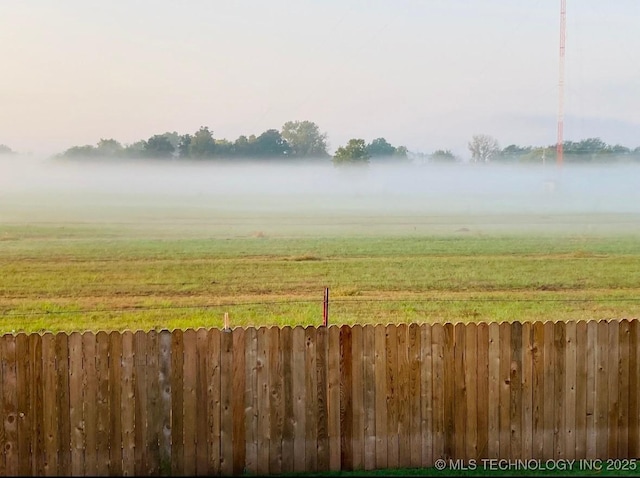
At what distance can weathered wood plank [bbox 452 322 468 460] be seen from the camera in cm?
544

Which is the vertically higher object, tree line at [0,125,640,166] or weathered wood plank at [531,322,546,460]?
tree line at [0,125,640,166]

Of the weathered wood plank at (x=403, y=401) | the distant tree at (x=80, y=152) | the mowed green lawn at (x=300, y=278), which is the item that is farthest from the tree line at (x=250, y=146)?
the weathered wood plank at (x=403, y=401)

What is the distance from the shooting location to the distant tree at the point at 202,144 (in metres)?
9.35

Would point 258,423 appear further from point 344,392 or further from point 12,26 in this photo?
point 12,26

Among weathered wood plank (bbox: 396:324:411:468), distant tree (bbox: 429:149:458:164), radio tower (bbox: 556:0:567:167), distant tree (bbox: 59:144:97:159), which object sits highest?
radio tower (bbox: 556:0:567:167)

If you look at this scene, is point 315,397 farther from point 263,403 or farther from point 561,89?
point 561,89

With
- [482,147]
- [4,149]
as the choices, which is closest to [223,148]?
[4,149]

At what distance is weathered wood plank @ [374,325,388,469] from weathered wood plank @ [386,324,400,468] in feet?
0.07

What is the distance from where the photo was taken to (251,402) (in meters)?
5.30


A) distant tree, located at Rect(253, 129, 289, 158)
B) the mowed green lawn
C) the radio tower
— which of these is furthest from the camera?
the radio tower

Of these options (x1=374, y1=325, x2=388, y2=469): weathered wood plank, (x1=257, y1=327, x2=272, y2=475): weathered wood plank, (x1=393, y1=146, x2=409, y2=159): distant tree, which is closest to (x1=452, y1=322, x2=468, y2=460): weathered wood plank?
(x1=374, y1=325, x2=388, y2=469): weathered wood plank

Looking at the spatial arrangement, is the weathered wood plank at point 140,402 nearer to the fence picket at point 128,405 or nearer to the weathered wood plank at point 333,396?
the fence picket at point 128,405

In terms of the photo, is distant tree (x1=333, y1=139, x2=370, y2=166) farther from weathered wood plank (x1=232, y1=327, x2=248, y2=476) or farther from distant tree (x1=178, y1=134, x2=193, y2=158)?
weathered wood plank (x1=232, y1=327, x2=248, y2=476)

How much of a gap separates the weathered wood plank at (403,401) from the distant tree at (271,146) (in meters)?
4.52
